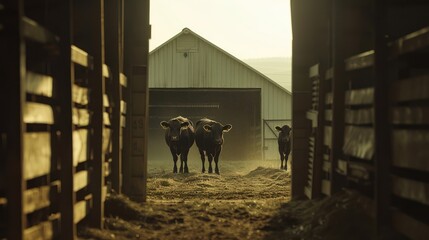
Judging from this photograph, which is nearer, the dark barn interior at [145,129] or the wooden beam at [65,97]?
the dark barn interior at [145,129]

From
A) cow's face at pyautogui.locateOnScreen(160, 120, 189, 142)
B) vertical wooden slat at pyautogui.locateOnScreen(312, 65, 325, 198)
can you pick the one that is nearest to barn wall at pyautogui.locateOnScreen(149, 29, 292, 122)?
cow's face at pyautogui.locateOnScreen(160, 120, 189, 142)

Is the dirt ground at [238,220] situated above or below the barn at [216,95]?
below

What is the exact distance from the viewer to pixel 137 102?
9305 mm

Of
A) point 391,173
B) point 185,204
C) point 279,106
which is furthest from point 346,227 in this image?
point 279,106

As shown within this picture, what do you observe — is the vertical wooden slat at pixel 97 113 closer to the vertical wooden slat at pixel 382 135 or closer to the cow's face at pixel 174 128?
the vertical wooden slat at pixel 382 135

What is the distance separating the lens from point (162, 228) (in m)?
7.11

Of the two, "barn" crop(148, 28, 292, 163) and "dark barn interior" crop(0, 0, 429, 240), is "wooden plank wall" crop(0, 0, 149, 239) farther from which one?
"barn" crop(148, 28, 292, 163)

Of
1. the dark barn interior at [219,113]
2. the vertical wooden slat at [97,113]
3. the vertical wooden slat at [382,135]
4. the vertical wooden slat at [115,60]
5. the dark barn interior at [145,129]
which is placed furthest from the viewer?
the dark barn interior at [219,113]

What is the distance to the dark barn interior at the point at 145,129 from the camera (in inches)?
178

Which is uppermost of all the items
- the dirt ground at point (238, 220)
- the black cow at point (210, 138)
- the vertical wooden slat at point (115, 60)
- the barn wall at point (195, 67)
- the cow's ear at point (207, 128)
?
the barn wall at point (195, 67)

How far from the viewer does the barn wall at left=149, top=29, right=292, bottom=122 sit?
29.7 meters

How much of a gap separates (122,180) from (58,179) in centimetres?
355
